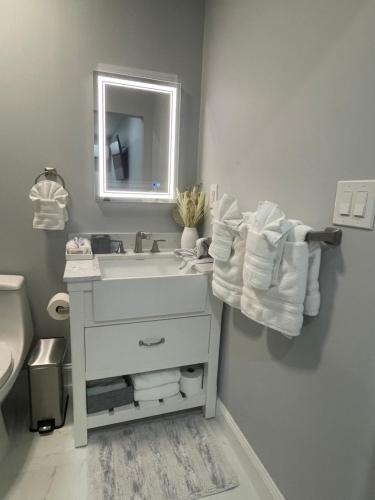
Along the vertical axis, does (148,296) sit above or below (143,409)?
above

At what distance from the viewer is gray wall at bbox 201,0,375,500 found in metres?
0.77

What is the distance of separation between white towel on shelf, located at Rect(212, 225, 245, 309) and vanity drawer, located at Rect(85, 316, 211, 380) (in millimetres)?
312

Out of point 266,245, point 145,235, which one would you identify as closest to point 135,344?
point 145,235

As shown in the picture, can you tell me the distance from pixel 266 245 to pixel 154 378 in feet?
3.20

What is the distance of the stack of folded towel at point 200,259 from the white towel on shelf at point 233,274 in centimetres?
19

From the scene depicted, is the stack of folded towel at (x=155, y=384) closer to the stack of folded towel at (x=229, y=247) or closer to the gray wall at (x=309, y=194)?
the gray wall at (x=309, y=194)

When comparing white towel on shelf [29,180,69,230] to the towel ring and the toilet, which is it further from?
the toilet

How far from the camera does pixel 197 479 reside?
1262mm

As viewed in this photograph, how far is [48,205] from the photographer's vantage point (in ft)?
4.88

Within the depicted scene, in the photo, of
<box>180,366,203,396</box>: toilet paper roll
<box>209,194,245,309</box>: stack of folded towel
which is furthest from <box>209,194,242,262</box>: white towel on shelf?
<box>180,366,203,396</box>: toilet paper roll

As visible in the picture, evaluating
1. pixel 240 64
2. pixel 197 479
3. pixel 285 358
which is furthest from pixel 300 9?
pixel 197 479

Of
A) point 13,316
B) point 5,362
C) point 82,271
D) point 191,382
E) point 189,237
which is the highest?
point 189,237

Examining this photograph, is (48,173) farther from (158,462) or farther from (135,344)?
(158,462)

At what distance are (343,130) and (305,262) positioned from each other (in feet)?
1.27
